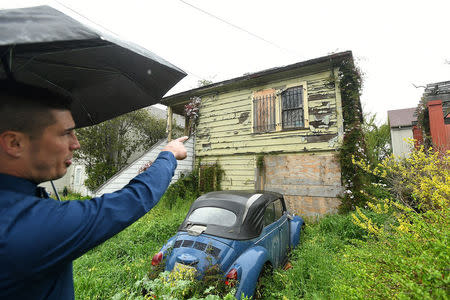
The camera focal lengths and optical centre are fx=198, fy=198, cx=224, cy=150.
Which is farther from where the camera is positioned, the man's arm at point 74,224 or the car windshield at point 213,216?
the car windshield at point 213,216

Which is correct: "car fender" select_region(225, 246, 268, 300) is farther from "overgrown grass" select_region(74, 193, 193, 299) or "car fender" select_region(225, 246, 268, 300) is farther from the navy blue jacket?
the navy blue jacket

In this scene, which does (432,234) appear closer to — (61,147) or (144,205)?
(144,205)

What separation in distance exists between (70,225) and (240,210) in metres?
2.78

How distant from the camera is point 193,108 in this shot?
947cm

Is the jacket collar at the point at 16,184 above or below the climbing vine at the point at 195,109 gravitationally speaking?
below

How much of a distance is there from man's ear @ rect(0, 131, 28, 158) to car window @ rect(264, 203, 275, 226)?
3.35m

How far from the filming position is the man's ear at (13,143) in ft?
2.78

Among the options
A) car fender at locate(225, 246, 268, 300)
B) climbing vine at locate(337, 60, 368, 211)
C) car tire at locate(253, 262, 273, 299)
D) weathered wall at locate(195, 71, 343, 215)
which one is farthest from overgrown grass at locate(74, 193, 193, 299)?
climbing vine at locate(337, 60, 368, 211)

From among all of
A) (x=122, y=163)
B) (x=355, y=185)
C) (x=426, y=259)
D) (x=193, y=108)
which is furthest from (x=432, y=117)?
(x=122, y=163)

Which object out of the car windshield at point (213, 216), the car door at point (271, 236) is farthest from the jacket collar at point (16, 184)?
the car door at point (271, 236)

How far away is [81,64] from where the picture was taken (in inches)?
55.9

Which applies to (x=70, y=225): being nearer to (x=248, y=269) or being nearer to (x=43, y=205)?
(x=43, y=205)

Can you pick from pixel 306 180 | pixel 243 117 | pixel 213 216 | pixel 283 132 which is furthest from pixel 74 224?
pixel 243 117

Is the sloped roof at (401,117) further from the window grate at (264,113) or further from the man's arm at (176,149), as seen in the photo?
the man's arm at (176,149)
